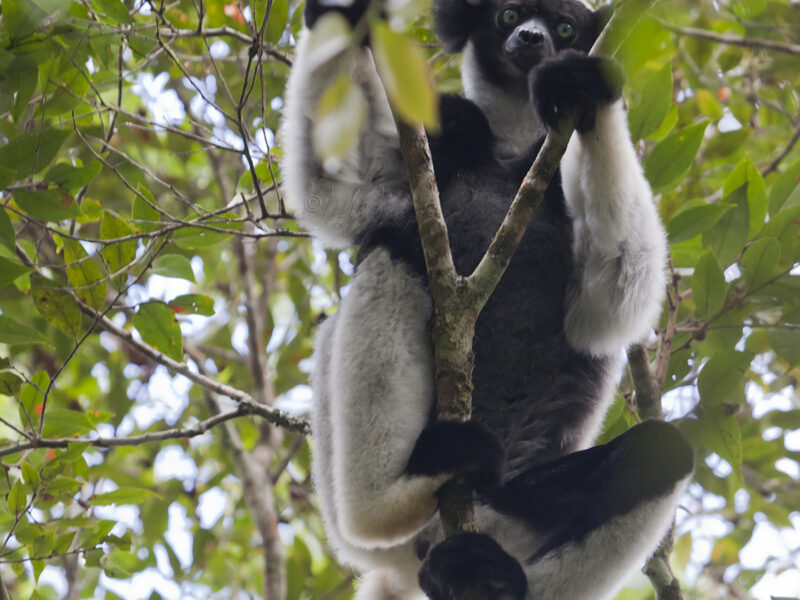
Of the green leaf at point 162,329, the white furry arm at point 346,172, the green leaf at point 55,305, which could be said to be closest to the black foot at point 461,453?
the white furry arm at point 346,172

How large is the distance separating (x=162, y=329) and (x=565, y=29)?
2.18 metres

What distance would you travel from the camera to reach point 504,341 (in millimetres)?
3242

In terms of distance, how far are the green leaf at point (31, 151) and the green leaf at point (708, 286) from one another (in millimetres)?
2576

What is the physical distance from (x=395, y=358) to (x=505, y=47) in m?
1.67

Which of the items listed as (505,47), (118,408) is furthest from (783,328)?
Answer: (118,408)

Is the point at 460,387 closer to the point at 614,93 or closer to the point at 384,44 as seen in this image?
the point at 614,93

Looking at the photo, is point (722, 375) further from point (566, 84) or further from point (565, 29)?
point (565, 29)

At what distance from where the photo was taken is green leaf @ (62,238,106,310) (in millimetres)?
3393

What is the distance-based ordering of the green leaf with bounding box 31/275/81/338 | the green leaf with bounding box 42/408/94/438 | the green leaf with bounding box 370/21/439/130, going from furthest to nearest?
the green leaf with bounding box 42/408/94/438 → the green leaf with bounding box 31/275/81/338 → the green leaf with bounding box 370/21/439/130

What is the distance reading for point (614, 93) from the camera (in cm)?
283

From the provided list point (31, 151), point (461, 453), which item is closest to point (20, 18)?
point (31, 151)

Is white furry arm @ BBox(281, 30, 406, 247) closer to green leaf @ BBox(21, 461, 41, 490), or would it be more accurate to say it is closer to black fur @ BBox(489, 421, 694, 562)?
black fur @ BBox(489, 421, 694, 562)

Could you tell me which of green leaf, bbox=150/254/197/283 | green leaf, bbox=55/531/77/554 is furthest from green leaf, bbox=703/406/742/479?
green leaf, bbox=55/531/77/554

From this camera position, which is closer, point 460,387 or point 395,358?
point 460,387
